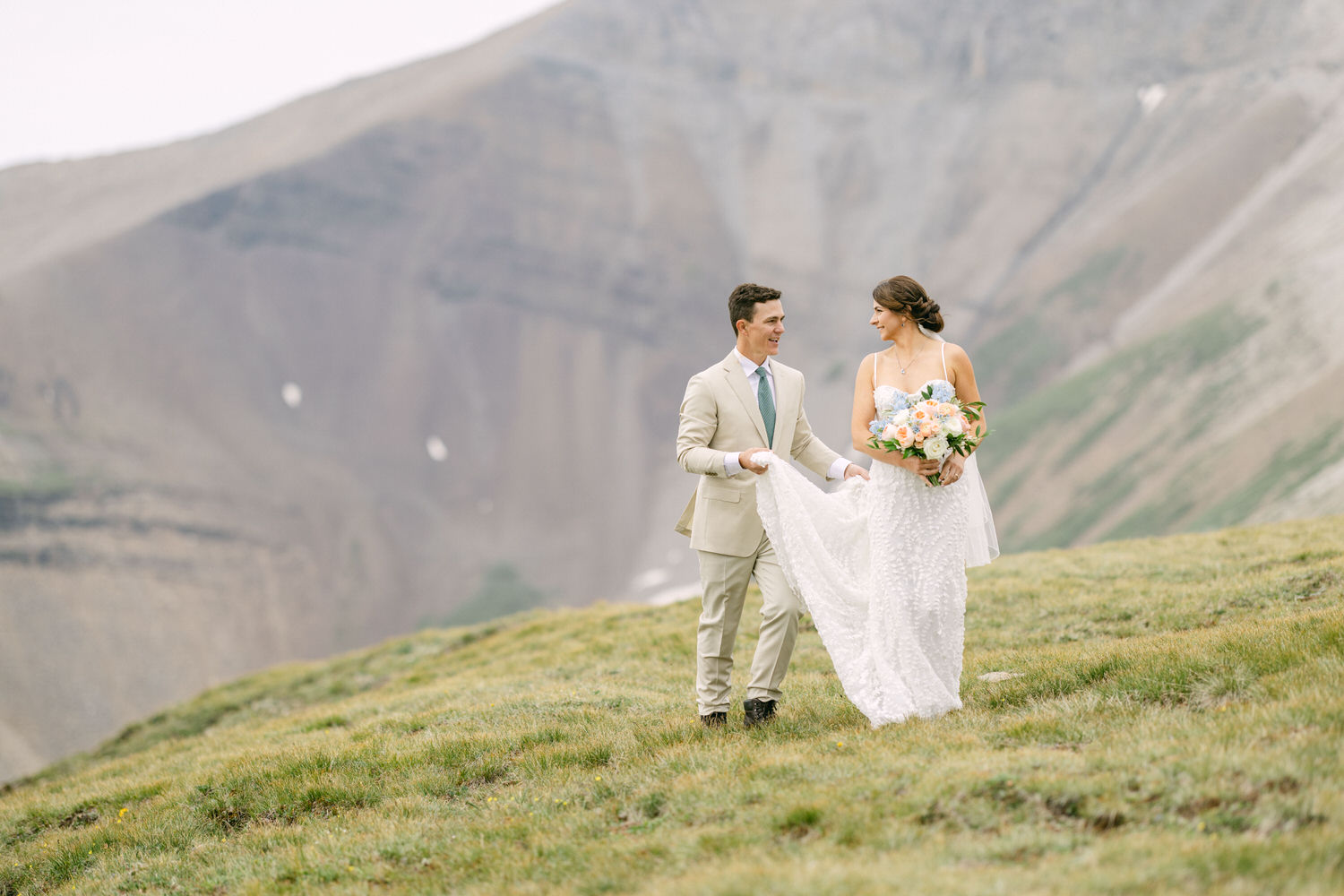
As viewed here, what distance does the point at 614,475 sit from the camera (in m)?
101

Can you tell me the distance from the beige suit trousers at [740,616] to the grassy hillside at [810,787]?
469 millimetres

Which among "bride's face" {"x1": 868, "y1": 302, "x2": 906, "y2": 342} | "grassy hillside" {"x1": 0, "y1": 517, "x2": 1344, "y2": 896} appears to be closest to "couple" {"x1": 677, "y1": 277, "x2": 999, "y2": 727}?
"bride's face" {"x1": 868, "y1": 302, "x2": 906, "y2": 342}

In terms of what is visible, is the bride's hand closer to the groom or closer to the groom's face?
the groom

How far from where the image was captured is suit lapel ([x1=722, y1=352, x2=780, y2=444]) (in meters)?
8.52

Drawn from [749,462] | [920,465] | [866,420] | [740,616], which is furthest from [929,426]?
[740,616]

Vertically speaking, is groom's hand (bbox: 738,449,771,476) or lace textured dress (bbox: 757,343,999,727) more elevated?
groom's hand (bbox: 738,449,771,476)

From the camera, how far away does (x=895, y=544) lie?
26.5 ft

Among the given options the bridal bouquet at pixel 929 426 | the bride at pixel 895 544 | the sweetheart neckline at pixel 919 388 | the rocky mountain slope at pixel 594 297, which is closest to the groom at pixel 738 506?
the bride at pixel 895 544

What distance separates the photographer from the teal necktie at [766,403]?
861cm

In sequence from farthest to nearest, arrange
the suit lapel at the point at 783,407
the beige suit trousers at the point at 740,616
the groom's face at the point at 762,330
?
1. the suit lapel at the point at 783,407
2. the groom's face at the point at 762,330
3. the beige suit trousers at the point at 740,616

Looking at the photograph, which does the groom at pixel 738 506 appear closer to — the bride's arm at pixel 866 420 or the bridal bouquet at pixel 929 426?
the bride's arm at pixel 866 420

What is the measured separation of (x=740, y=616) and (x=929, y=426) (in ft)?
7.04

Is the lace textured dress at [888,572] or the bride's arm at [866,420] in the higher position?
the bride's arm at [866,420]

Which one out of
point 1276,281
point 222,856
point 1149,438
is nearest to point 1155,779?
point 222,856
